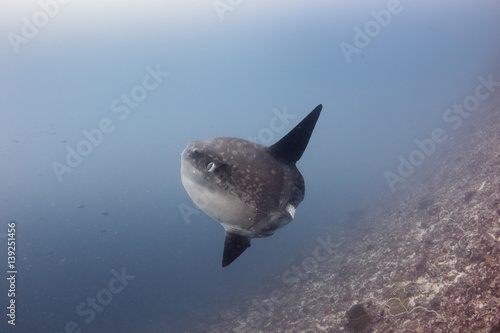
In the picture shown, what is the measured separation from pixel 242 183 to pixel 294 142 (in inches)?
31.8

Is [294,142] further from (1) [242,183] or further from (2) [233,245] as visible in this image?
(2) [233,245]

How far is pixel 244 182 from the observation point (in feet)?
9.73

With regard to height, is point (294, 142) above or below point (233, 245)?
above

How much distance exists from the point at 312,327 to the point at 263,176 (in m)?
8.30

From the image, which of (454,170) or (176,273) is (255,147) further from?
(176,273)

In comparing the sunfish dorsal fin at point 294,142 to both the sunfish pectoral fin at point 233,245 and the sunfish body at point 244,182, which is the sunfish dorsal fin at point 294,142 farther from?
the sunfish pectoral fin at point 233,245

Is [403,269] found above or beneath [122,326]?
beneath

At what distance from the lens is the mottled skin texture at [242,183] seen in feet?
9.54

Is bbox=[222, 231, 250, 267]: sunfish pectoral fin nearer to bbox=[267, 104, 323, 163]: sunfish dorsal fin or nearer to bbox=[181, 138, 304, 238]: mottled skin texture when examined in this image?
bbox=[181, 138, 304, 238]: mottled skin texture

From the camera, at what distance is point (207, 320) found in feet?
57.5

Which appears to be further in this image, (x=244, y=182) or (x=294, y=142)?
(x=294, y=142)

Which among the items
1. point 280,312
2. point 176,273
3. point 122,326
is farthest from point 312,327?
point 176,273

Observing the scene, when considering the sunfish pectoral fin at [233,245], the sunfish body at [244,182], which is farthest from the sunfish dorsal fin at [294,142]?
the sunfish pectoral fin at [233,245]

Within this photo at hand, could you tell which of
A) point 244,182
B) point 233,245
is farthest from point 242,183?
point 233,245
